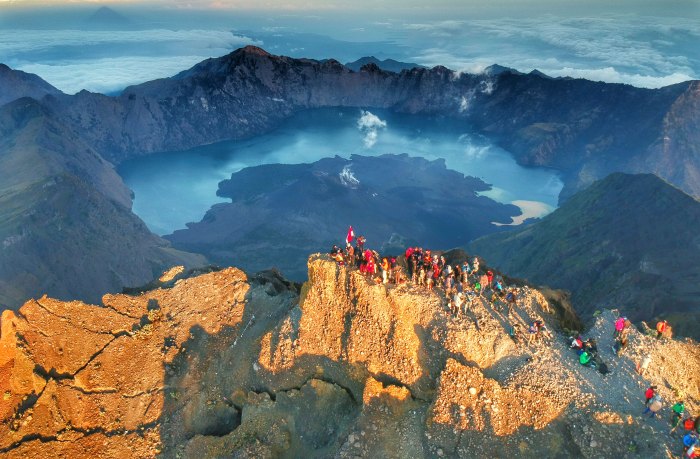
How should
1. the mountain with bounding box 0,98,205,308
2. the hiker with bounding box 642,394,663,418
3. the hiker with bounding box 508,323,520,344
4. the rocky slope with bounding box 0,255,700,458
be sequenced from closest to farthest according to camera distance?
the hiker with bounding box 642,394,663,418, the rocky slope with bounding box 0,255,700,458, the hiker with bounding box 508,323,520,344, the mountain with bounding box 0,98,205,308

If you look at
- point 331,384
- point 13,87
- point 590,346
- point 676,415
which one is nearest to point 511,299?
point 590,346

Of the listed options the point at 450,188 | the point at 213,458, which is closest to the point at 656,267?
the point at 213,458

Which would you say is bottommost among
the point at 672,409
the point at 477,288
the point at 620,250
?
the point at 620,250

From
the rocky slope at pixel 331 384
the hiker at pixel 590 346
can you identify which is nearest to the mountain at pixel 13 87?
the rocky slope at pixel 331 384

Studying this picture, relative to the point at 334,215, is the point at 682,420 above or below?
above

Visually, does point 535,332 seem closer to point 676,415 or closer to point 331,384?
point 676,415

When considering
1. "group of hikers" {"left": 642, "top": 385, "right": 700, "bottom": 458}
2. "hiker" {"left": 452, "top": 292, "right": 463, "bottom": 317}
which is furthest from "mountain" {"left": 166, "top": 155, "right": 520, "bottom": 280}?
"group of hikers" {"left": 642, "top": 385, "right": 700, "bottom": 458}

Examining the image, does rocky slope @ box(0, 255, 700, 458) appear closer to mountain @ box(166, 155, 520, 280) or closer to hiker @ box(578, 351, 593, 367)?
hiker @ box(578, 351, 593, 367)

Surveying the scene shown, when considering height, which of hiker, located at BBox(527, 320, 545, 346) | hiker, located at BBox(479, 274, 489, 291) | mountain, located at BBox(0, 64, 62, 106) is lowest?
mountain, located at BBox(0, 64, 62, 106)
